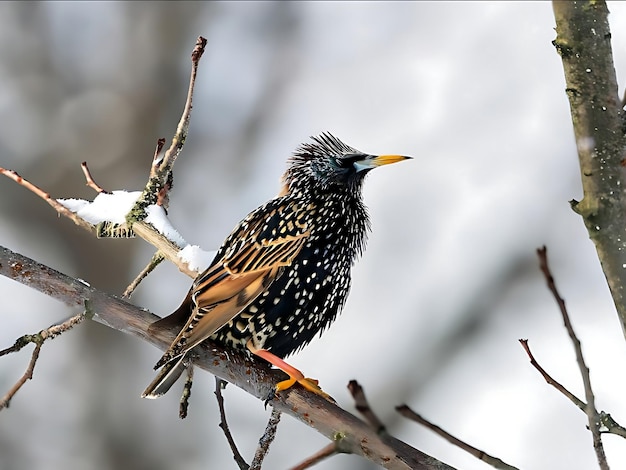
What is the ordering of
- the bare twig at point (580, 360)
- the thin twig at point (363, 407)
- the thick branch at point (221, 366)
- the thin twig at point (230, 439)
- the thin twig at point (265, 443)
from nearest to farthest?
the thin twig at point (363, 407)
the bare twig at point (580, 360)
the thick branch at point (221, 366)
the thin twig at point (265, 443)
the thin twig at point (230, 439)

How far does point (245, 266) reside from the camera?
2809 mm

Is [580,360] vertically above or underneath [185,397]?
above

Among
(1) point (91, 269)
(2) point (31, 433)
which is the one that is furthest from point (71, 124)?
(2) point (31, 433)

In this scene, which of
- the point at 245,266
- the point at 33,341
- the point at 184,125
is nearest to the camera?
the point at 33,341

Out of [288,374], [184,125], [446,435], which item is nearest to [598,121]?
[446,435]

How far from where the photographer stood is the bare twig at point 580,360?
131 centimetres

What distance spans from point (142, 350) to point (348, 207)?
11.8 ft

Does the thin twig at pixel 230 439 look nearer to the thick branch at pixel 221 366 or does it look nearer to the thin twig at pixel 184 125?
the thick branch at pixel 221 366

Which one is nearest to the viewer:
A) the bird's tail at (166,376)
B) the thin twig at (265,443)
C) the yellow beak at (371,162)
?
the thin twig at (265,443)

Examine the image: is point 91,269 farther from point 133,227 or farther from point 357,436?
point 357,436

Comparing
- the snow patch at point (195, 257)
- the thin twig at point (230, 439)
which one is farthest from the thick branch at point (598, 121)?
the snow patch at point (195, 257)

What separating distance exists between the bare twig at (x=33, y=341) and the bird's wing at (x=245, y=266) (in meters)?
0.33

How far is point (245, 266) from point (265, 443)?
0.64 m

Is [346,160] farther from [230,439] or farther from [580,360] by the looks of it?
[580,360]
